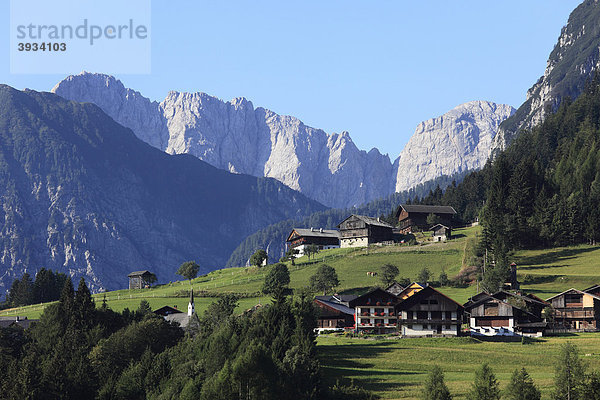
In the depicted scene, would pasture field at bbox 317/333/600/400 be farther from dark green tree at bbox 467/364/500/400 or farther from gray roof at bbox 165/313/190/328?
gray roof at bbox 165/313/190/328

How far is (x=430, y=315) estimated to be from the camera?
96625 millimetres

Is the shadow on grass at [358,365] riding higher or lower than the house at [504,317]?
lower

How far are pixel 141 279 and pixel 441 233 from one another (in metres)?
73.4

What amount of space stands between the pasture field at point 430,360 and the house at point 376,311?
27.3ft

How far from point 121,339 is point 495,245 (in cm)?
7231

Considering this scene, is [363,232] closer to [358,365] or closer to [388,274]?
[388,274]

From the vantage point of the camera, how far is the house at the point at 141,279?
580 feet

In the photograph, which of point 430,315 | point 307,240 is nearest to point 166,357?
point 430,315

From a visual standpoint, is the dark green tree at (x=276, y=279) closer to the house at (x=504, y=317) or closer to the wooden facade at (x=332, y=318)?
the wooden facade at (x=332, y=318)

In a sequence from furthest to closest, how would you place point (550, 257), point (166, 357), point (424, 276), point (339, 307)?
point (550, 257) < point (424, 276) < point (339, 307) < point (166, 357)

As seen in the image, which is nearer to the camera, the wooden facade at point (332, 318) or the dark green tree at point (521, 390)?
the dark green tree at point (521, 390)

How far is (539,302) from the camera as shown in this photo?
102875 millimetres

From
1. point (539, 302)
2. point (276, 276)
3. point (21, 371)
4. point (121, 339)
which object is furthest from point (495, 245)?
point (21, 371)

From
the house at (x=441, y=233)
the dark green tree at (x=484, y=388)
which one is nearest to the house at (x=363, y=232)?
the house at (x=441, y=233)
